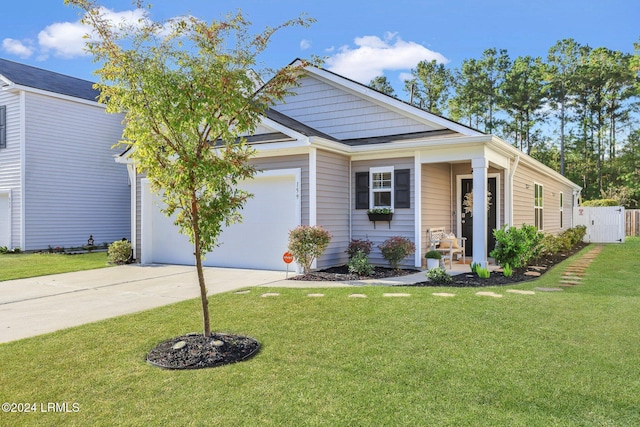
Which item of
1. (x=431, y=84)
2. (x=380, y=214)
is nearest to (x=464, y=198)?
(x=380, y=214)

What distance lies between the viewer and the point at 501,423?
9.22 ft

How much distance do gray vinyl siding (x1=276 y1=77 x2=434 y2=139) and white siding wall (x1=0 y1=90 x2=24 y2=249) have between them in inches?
369

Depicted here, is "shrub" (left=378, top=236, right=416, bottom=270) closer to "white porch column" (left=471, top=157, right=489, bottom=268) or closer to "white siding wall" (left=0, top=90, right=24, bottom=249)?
"white porch column" (left=471, top=157, right=489, bottom=268)

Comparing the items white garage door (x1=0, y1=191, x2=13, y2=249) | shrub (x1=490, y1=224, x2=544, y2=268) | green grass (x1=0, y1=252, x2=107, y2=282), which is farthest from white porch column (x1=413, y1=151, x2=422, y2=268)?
white garage door (x1=0, y1=191, x2=13, y2=249)

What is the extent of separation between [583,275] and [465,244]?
3.76 meters

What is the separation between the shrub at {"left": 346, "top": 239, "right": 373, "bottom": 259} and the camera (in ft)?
33.2

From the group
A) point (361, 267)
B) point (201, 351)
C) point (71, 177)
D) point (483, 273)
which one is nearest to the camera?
point (201, 351)

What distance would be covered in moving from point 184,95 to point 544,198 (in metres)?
15.6

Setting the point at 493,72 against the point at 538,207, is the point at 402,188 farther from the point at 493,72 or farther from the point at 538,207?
the point at 493,72

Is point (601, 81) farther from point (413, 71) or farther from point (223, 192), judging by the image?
point (223, 192)

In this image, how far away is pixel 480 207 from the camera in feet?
31.3

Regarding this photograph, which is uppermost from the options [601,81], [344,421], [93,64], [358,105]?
[601,81]

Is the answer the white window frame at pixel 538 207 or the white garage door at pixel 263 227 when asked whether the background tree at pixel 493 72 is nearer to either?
the white window frame at pixel 538 207

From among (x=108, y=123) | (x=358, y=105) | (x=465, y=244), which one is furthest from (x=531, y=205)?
(x=108, y=123)
